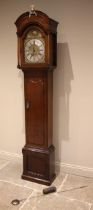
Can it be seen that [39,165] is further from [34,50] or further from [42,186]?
[34,50]

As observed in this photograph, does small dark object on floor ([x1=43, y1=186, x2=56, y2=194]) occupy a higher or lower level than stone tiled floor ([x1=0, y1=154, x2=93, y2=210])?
higher

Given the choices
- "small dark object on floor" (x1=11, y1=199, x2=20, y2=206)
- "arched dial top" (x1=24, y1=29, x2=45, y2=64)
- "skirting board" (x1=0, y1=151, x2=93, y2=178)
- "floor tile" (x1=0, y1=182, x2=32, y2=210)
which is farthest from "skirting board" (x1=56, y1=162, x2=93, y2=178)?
"arched dial top" (x1=24, y1=29, x2=45, y2=64)

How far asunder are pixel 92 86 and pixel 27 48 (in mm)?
884

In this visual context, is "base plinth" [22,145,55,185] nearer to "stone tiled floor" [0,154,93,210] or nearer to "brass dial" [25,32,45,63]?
"stone tiled floor" [0,154,93,210]

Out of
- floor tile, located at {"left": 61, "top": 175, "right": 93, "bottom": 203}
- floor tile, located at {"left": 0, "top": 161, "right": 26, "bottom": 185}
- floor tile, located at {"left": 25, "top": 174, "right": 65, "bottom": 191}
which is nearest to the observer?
floor tile, located at {"left": 61, "top": 175, "right": 93, "bottom": 203}

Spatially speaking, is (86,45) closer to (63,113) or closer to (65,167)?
(63,113)

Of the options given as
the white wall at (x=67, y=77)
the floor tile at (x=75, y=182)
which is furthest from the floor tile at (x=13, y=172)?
the floor tile at (x=75, y=182)

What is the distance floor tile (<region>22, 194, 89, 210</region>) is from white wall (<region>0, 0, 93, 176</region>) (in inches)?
24.9

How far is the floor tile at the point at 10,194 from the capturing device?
7.26ft

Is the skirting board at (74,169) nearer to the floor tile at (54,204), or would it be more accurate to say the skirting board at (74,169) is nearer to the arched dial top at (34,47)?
the floor tile at (54,204)

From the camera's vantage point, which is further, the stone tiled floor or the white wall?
the white wall

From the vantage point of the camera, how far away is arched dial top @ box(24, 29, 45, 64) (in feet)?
7.89

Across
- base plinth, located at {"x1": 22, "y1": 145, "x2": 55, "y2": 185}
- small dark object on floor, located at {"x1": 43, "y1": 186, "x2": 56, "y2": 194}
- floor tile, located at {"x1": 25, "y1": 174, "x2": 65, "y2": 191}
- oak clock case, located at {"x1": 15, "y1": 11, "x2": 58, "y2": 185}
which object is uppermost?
oak clock case, located at {"x1": 15, "y1": 11, "x2": 58, "y2": 185}

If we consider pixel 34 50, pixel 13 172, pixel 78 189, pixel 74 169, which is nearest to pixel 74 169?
pixel 74 169
